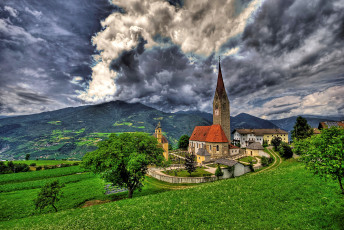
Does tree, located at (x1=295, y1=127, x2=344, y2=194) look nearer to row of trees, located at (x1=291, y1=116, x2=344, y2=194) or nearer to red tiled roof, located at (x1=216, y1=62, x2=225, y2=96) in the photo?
row of trees, located at (x1=291, y1=116, x2=344, y2=194)

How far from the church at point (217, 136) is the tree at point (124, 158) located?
121 ft

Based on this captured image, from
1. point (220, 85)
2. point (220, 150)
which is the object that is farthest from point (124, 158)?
point (220, 85)

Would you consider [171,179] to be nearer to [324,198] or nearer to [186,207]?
[186,207]

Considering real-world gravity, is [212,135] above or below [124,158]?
above

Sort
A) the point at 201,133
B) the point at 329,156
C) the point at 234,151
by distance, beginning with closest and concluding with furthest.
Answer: the point at 329,156
the point at 234,151
the point at 201,133

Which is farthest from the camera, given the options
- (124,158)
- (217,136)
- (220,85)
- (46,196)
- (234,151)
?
(220,85)

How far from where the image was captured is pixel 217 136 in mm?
59906

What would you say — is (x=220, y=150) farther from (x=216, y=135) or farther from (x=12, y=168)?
(x=12, y=168)

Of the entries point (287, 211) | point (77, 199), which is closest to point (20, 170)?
point (77, 199)

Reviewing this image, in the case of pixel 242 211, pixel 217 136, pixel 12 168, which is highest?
pixel 217 136

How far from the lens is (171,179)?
117 ft

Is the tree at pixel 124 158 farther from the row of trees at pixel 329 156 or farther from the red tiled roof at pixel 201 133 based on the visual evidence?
the red tiled roof at pixel 201 133

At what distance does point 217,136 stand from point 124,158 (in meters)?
48.2

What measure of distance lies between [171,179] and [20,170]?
74.6 meters
